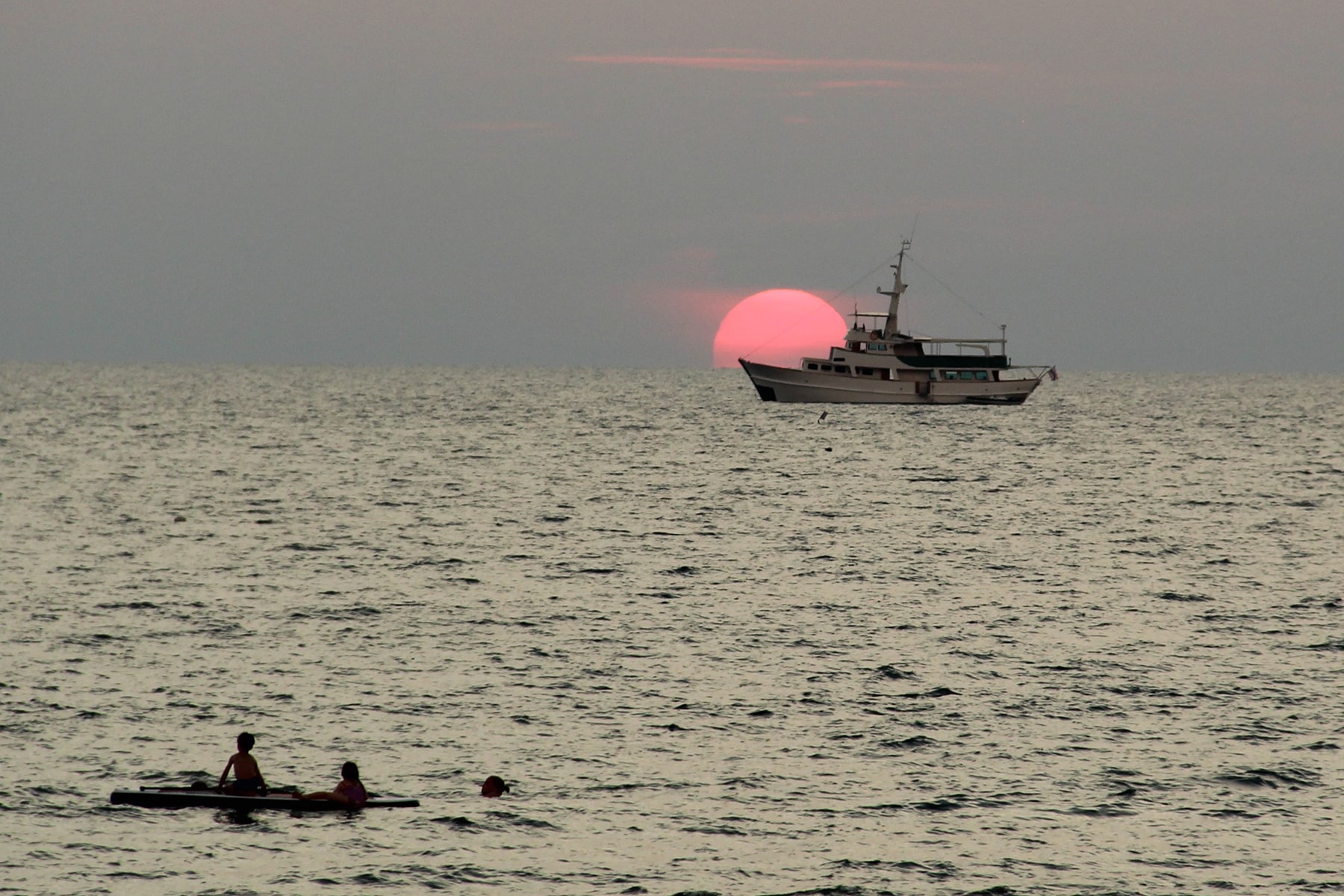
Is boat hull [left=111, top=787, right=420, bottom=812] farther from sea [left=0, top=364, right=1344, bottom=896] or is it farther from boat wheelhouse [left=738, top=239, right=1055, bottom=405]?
boat wheelhouse [left=738, top=239, right=1055, bottom=405]

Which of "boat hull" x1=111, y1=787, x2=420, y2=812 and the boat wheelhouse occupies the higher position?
the boat wheelhouse

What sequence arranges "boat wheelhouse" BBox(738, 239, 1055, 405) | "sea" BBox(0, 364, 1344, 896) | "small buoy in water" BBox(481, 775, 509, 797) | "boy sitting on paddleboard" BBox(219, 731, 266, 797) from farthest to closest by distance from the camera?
"boat wheelhouse" BBox(738, 239, 1055, 405), "small buoy in water" BBox(481, 775, 509, 797), "boy sitting on paddleboard" BBox(219, 731, 266, 797), "sea" BBox(0, 364, 1344, 896)

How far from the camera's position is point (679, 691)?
34000 millimetres

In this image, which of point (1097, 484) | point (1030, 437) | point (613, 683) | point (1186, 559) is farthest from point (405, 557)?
point (1030, 437)

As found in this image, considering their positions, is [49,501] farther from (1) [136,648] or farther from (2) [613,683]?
(2) [613,683]

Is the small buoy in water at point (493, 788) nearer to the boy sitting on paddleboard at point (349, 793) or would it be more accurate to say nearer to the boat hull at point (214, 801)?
the boat hull at point (214, 801)

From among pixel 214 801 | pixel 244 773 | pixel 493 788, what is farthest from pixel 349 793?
pixel 493 788

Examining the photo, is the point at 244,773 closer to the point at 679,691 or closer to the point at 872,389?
the point at 679,691

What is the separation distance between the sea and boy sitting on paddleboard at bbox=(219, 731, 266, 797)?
1.71ft

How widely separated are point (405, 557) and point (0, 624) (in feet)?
58.6

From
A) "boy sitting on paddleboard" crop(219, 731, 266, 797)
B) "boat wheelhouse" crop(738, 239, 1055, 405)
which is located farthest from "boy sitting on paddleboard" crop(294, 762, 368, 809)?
"boat wheelhouse" crop(738, 239, 1055, 405)

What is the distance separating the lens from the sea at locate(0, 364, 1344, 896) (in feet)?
77.0

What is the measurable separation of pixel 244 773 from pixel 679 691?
1175 cm

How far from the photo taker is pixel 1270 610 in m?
45.7
